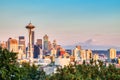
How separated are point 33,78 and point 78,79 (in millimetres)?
22679

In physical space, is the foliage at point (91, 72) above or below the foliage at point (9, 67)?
below

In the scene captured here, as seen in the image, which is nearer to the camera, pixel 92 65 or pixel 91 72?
pixel 91 72

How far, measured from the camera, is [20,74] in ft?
110

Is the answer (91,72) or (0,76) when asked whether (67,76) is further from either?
(91,72)

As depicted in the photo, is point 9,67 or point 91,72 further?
point 91,72

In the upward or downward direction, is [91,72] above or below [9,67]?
below

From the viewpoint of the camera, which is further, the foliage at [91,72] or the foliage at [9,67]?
the foliage at [91,72]

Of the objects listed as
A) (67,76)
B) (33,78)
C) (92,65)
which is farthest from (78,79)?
(33,78)

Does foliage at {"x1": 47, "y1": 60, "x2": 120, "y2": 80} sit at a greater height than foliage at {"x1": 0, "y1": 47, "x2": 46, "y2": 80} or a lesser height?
lesser

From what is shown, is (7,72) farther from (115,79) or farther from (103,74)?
(103,74)

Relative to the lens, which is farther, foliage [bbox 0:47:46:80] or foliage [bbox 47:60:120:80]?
foliage [bbox 47:60:120:80]

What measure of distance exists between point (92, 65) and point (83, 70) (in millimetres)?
3201

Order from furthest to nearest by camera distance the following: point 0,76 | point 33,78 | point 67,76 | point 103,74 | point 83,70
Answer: point 33,78 → point 83,70 → point 103,74 → point 67,76 → point 0,76

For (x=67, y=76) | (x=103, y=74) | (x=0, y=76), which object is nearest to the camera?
(x=0, y=76)
